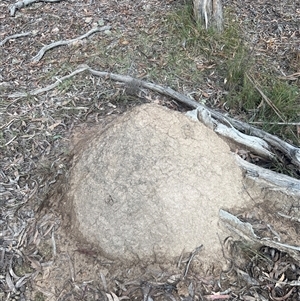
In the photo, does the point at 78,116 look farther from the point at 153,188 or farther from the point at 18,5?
the point at 18,5

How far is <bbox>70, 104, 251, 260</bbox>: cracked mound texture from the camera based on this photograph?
8.82 feet

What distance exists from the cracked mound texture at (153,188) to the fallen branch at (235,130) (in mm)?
297

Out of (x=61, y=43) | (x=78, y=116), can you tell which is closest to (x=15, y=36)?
(x=61, y=43)

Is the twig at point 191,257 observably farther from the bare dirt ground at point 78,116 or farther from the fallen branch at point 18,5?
the fallen branch at point 18,5

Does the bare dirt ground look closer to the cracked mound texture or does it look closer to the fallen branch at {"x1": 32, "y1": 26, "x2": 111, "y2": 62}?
the fallen branch at {"x1": 32, "y1": 26, "x2": 111, "y2": 62}

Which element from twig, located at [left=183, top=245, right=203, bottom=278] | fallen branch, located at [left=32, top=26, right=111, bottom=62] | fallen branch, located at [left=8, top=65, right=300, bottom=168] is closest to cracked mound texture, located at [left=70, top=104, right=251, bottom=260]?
twig, located at [left=183, top=245, right=203, bottom=278]

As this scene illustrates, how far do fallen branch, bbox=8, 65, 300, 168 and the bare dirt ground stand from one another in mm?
62

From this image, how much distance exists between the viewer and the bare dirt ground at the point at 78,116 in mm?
2635

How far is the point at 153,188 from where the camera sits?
8.95ft

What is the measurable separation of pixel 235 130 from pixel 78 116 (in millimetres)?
1125

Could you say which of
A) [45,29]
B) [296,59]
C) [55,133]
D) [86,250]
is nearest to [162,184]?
[86,250]

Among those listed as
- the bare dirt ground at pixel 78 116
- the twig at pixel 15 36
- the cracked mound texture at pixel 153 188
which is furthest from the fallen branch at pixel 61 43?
the cracked mound texture at pixel 153 188

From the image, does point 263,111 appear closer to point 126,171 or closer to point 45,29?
point 126,171

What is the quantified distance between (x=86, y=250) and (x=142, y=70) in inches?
72.3
